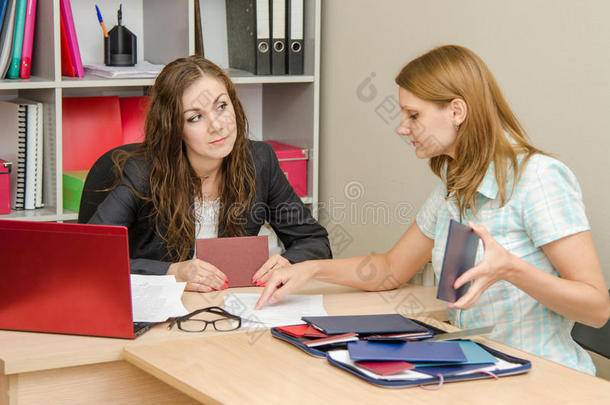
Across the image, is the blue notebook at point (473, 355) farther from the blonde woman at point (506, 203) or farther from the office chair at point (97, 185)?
the office chair at point (97, 185)

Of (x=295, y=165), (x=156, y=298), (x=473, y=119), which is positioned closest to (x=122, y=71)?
(x=295, y=165)

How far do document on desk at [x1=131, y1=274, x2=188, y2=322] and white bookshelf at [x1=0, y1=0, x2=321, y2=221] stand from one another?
1.03 m

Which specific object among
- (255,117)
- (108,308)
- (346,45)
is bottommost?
(108,308)

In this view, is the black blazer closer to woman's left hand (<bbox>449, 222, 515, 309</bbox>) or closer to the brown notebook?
the brown notebook

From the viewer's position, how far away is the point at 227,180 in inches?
81.4

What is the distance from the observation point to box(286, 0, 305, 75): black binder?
2.89 meters

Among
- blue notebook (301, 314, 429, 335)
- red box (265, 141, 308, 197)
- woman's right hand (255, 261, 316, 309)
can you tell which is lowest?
blue notebook (301, 314, 429, 335)

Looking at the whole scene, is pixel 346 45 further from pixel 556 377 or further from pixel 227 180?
pixel 556 377

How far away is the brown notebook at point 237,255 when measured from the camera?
1748 mm

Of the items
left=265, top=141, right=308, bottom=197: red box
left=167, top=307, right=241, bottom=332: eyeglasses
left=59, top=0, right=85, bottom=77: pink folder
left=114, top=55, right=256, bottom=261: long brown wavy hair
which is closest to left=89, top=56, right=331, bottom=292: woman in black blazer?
left=114, top=55, right=256, bottom=261: long brown wavy hair

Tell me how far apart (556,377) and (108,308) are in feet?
2.74

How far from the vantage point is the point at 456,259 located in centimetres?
124

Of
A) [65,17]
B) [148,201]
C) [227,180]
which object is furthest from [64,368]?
[65,17]

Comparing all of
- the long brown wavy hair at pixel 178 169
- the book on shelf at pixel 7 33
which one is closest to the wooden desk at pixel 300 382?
the long brown wavy hair at pixel 178 169
